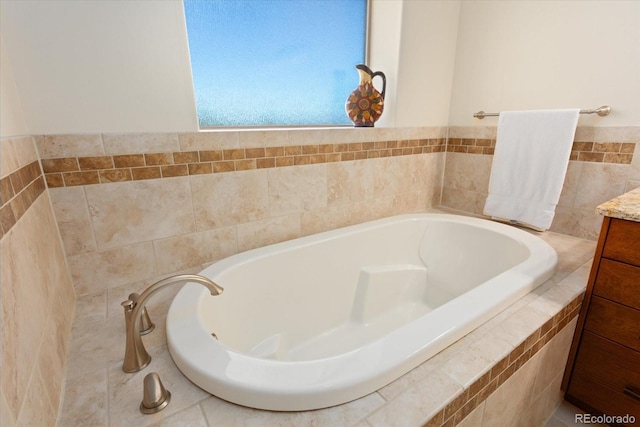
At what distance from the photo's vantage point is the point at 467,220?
169 cm

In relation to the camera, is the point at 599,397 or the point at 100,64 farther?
the point at 599,397

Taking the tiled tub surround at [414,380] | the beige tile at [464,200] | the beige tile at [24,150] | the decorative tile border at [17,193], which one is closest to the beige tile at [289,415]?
the tiled tub surround at [414,380]

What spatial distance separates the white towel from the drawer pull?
74 centimetres

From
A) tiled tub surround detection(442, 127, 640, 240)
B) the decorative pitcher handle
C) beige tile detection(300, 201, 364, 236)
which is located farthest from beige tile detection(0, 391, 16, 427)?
tiled tub surround detection(442, 127, 640, 240)

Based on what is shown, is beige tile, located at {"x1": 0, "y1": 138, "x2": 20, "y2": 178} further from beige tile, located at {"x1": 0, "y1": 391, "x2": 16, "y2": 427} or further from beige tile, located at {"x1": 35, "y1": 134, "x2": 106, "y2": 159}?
beige tile, located at {"x1": 0, "y1": 391, "x2": 16, "y2": 427}

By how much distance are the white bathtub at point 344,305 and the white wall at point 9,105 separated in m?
0.61

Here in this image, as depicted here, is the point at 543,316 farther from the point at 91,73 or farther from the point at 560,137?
the point at 91,73

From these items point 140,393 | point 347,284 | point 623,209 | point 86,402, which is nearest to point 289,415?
point 140,393

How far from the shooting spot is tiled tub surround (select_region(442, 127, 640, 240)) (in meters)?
1.34

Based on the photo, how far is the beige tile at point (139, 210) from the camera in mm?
1044

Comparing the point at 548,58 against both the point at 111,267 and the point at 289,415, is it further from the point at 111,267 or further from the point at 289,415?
the point at 111,267

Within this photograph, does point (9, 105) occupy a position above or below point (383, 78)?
below

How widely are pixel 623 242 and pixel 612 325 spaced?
0.30 metres

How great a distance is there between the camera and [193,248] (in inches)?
48.7
